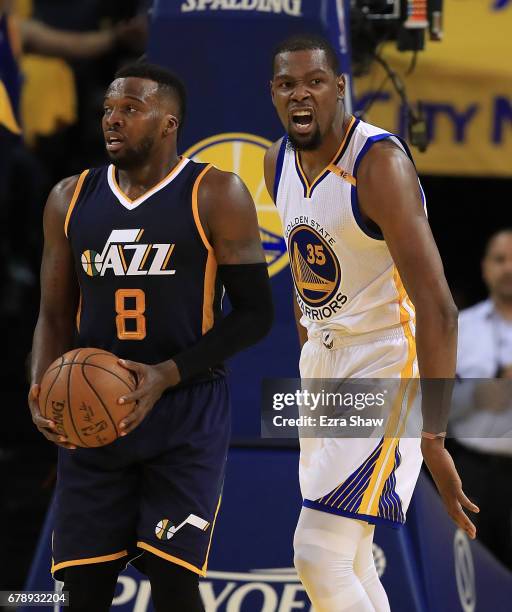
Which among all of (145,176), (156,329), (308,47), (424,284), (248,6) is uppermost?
(248,6)

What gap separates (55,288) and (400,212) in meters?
1.04

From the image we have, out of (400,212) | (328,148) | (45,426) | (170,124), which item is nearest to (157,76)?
(170,124)

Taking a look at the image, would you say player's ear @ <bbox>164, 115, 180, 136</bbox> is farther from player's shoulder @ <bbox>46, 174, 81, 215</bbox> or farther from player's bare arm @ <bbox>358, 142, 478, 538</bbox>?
player's bare arm @ <bbox>358, 142, 478, 538</bbox>

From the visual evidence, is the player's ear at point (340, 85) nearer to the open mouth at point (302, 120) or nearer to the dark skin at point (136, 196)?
the open mouth at point (302, 120)

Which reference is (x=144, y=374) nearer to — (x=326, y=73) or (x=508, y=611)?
(x=326, y=73)

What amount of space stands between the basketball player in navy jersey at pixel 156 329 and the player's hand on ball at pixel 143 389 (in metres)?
0.03

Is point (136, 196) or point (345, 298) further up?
point (136, 196)

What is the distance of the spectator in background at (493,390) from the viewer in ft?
21.1

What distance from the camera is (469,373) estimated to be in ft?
21.3

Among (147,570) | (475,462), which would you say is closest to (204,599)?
(147,570)

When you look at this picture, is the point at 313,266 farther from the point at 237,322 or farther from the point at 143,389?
the point at 143,389

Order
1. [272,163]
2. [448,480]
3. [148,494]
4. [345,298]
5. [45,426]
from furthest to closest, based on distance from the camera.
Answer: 1. [272,163]
2. [345,298]
3. [148,494]
4. [45,426]
5. [448,480]

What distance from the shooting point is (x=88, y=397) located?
11.8 feet

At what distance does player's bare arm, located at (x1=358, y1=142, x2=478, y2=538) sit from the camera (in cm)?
357
